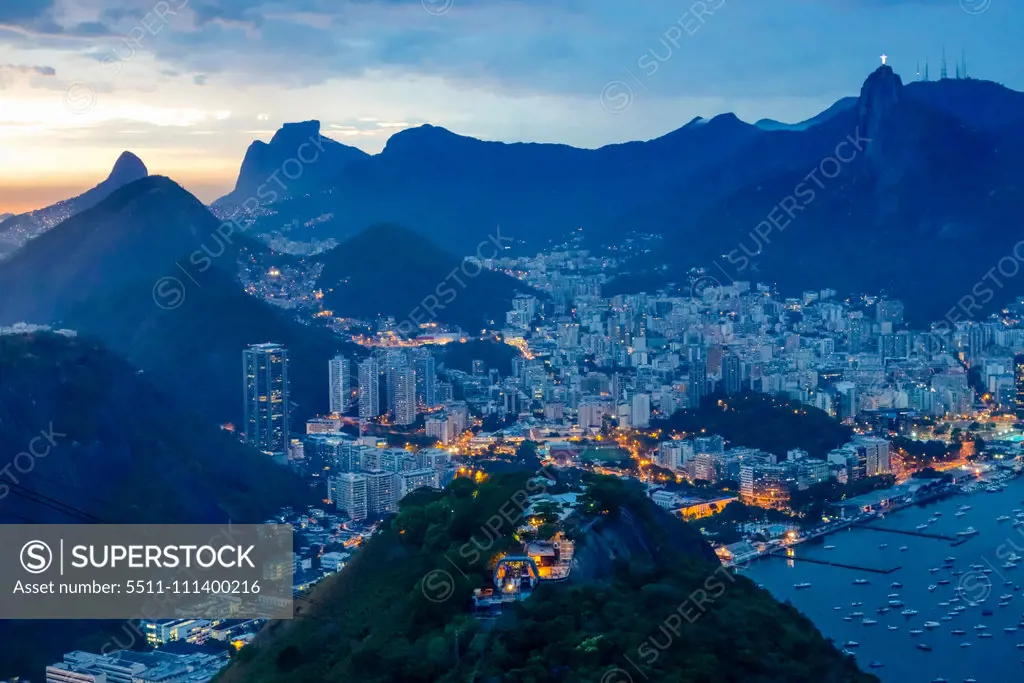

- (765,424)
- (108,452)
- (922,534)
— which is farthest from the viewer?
(765,424)

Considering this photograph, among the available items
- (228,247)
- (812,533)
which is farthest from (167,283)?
(812,533)

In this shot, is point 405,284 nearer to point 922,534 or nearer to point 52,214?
point 52,214

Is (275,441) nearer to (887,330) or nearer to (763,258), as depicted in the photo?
(887,330)

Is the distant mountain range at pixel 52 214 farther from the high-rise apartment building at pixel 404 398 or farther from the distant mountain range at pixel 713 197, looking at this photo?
the high-rise apartment building at pixel 404 398

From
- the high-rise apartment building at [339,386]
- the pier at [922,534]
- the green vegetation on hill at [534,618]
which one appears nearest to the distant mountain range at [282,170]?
the high-rise apartment building at [339,386]

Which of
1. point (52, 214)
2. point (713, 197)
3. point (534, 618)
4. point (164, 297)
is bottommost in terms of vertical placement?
point (534, 618)

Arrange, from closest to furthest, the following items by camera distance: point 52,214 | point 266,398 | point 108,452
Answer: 1. point 108,452
2. point 266,398
3. point 52,214

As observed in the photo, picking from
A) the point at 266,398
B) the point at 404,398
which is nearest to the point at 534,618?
the point at 266,398
